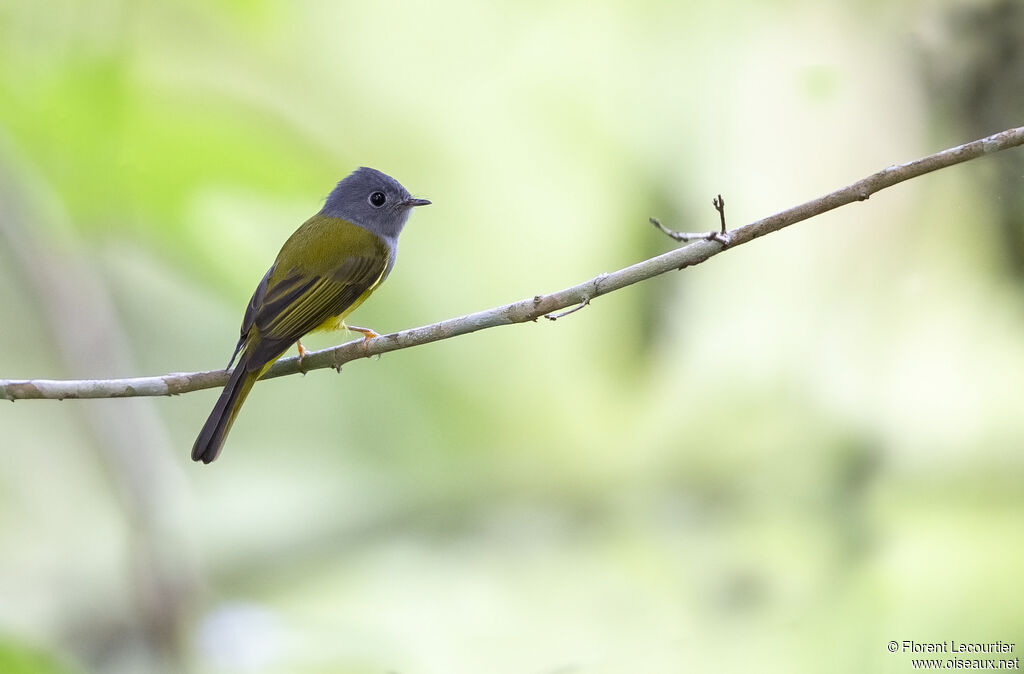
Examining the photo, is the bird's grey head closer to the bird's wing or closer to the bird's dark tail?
the bird's wing

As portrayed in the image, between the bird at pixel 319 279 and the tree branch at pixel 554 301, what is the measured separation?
7 cm

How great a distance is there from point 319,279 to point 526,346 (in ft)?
4.40

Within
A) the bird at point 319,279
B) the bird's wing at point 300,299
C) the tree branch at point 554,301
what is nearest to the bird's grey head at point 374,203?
the bird at point 319,279

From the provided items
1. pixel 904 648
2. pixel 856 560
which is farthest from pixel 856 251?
pixel 904 648

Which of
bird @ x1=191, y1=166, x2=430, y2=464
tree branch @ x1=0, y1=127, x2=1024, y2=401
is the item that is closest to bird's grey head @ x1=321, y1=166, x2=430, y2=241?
bird @ x1=191, y1=166, x2=430, y2=464

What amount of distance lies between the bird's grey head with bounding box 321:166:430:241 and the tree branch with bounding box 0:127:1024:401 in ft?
2.05

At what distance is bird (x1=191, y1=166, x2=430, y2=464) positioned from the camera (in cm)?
193

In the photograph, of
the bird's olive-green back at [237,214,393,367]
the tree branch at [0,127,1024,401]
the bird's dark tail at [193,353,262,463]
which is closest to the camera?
the tree branch at [0,127,1024,401]

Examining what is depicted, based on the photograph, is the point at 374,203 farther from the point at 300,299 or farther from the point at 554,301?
the point at 554,301

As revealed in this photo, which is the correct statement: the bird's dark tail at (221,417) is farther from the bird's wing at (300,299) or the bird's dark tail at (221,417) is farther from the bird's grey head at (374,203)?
the bird's grey head at (374,203)

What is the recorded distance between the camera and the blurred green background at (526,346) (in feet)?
8.58

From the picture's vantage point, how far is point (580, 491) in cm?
342

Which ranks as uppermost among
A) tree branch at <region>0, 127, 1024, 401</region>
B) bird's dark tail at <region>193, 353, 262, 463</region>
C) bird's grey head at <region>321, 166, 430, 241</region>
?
bird's grey head at <region>321, 166, 430, 241</region>

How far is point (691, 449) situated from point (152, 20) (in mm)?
2573
